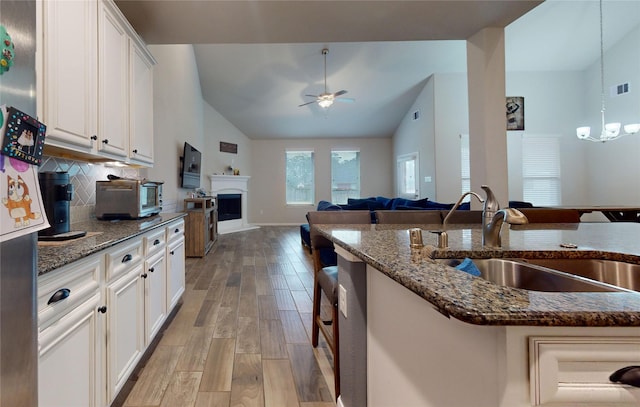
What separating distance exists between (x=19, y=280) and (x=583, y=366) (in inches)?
46.3

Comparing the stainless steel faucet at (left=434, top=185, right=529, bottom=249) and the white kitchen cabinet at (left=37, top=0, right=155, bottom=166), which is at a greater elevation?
the white kitchen cabinet at (left=37, top=0, right=155, bottom=166)

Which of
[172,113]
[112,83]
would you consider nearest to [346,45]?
[172,113]

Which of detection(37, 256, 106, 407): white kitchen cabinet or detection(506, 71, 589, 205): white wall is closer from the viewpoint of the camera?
detection(37, 256, 106, 407): white kitchen cabinet

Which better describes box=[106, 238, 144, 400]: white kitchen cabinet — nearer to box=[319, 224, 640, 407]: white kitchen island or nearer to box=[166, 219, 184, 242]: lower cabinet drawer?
box=[166, 219, 184, 242]: lower cabinet drawer

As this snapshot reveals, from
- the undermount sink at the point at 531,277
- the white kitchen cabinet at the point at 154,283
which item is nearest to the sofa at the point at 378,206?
the white kitchen cabinet at the point at 154,283

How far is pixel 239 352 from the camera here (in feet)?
6.64

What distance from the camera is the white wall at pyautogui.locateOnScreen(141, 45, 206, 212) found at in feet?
12.6

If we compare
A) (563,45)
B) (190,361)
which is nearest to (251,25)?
(190,361)

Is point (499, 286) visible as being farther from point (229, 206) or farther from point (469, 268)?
point (229, 206)

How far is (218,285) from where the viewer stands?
340cm

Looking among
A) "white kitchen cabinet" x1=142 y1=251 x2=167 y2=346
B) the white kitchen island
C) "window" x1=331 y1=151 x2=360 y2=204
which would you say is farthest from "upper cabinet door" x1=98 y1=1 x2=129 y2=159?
"window" x1=331 y1=151 x2=360 y2=204

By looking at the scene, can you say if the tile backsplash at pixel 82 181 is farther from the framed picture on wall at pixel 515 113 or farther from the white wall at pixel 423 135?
→ the framed picture on wall at pixel 515 113

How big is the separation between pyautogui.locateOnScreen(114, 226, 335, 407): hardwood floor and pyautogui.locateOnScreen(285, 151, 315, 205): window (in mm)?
5857

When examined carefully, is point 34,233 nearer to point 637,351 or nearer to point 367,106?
point 637,351
